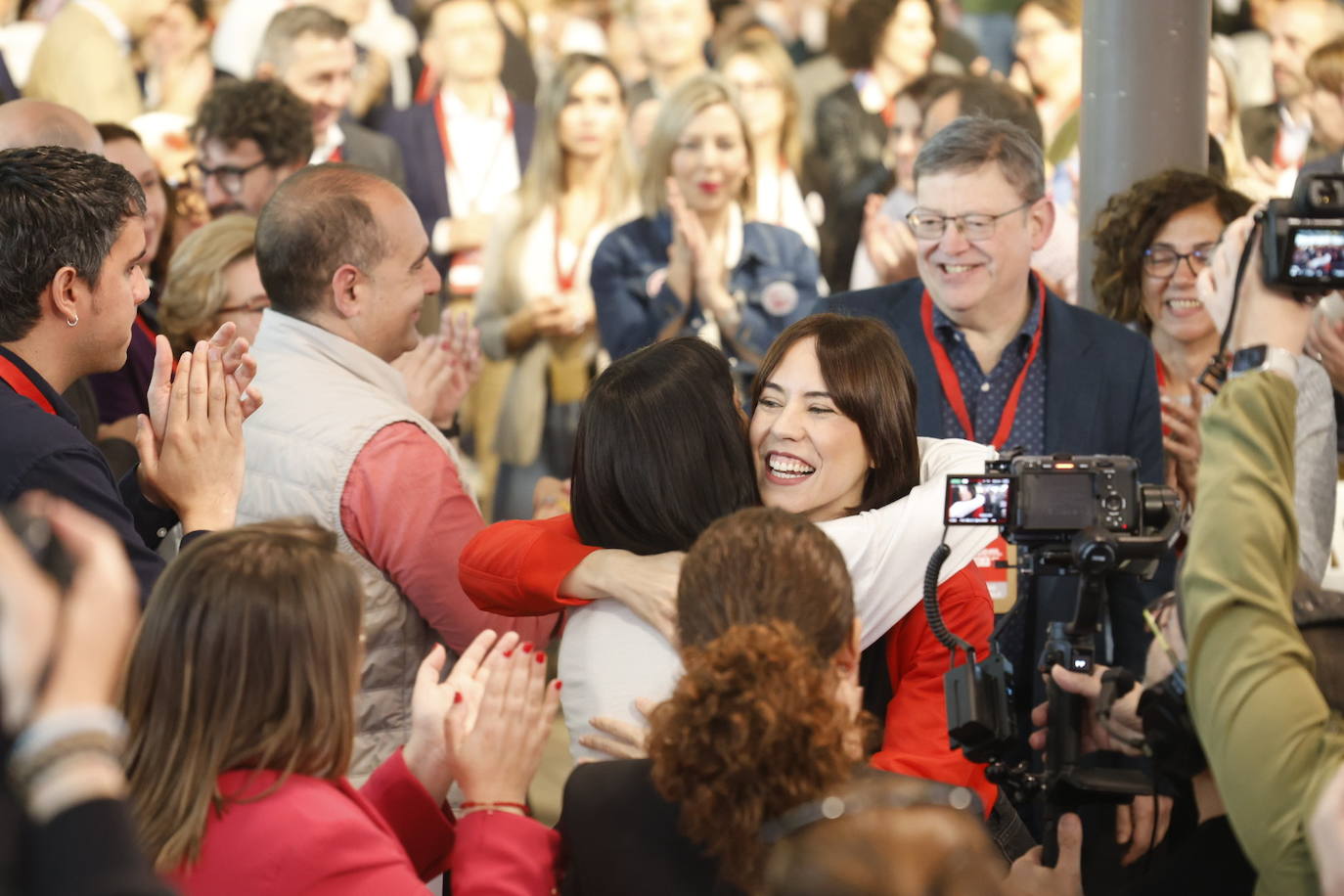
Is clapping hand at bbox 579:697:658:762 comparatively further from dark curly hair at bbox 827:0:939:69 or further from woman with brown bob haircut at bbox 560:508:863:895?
dark curly hair at bbox 827:0:939:69

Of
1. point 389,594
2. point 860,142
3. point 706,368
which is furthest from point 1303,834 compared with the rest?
point 860,142

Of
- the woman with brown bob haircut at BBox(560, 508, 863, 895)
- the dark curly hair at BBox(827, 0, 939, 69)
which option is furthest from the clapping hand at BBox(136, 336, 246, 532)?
the dark curly hair at BBox(827, 0, 939, 69)

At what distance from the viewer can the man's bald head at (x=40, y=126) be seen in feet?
11.8

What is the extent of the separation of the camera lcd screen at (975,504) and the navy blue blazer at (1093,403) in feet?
3.73

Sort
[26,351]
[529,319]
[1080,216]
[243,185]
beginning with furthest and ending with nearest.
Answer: [529,319] < [243,185] < [1080,216] < [26,351]

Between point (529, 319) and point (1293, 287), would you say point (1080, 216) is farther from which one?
point (529, 319)

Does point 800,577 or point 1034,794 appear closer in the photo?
point 800,577

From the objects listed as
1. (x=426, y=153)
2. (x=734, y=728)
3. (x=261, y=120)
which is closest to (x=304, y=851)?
(x=734, y=728)

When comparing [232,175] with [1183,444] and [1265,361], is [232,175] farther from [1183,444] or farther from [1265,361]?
[1265,361]

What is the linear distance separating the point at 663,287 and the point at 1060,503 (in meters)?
3.53

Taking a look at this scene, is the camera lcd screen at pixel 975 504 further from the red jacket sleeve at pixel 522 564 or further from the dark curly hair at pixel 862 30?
the dark curly hair at pixel 862 30

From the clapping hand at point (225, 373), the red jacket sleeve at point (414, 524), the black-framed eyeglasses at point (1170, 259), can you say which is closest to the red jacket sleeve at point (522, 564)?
the red jacket sleeve at point (414, 524)

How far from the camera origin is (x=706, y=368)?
2316 mm

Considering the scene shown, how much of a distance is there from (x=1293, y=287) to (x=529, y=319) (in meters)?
4.58
